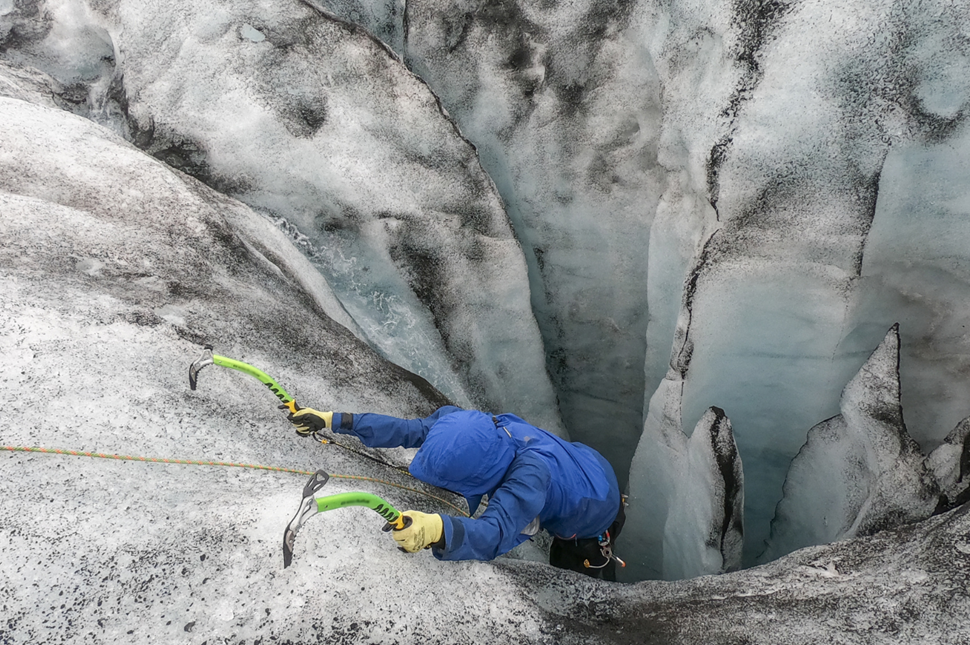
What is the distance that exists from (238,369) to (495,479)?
871 mm

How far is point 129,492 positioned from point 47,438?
275 mm

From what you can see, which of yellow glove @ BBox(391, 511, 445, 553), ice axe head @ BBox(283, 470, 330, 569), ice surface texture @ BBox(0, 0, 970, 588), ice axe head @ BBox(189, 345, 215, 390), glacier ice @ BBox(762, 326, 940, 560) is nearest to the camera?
ice axe head @ BBox(283, 470, 330, 569)

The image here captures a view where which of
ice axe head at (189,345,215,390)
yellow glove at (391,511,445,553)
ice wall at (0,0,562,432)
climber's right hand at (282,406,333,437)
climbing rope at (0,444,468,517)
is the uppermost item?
ice wall at (0,0,562,432)

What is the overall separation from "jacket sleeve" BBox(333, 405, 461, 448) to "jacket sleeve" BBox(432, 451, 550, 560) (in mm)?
365

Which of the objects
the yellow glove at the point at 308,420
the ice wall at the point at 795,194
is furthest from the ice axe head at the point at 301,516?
the ice wall at the point at 795,194

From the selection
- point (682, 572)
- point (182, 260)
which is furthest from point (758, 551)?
point (182, 260)

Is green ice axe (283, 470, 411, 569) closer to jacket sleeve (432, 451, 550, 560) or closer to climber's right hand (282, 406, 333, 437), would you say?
jacket sleeve (432, 451, 550, 560)

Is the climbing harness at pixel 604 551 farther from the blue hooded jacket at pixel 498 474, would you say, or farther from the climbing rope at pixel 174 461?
the climbing rope at pixel 174 461

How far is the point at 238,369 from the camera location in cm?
202

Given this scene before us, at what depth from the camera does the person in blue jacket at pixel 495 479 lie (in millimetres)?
1646

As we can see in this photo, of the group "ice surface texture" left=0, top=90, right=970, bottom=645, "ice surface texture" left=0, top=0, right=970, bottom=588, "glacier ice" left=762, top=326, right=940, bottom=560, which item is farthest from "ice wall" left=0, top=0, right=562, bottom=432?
"glacier ice" left=762, top=326, right=940, bottom=560

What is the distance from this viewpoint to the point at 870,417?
232 cm

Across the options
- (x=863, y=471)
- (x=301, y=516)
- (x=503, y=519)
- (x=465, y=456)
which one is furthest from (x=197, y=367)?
(x=863, y=471)

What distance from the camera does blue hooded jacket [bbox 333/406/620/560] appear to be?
1.71 metres
